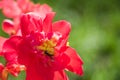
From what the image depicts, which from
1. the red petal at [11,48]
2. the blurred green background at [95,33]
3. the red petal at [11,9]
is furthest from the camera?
the blurred green background at [95,33]

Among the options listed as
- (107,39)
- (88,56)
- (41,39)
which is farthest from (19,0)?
(107,39)

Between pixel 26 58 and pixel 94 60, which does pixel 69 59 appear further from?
pixel 94 60

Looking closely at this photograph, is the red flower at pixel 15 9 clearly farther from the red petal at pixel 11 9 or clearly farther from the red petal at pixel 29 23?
the red petal at pixel 29 23

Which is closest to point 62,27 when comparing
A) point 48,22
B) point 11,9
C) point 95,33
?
point 48,22

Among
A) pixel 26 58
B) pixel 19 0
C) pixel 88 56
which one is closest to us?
pixel 26 58

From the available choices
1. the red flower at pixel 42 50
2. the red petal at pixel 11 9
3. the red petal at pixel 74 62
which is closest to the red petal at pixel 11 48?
the red flower at pixel 42 50

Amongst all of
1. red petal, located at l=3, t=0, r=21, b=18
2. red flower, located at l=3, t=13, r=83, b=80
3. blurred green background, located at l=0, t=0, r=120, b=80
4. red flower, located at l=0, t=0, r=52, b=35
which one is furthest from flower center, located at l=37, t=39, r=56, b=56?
blurred green background, located at l=0, t=0, r=120, b=80

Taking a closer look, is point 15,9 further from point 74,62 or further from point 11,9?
point 74,62
